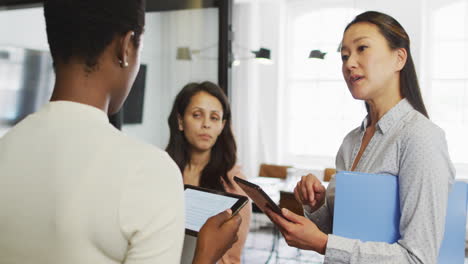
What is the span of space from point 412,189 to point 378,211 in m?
0.12

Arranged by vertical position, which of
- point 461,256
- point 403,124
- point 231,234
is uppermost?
point 403,124

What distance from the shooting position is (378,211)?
1141mm

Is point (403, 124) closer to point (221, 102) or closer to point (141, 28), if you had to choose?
point (141, 28)

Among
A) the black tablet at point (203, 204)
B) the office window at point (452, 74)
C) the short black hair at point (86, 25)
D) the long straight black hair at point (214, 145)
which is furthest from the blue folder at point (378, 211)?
the office window at point (452, 74)

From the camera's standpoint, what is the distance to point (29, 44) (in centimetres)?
372

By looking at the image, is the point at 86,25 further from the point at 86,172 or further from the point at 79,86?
the point at 86,172

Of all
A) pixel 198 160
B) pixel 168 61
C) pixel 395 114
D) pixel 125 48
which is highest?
pixel 168 61

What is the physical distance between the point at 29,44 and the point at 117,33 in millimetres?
3465

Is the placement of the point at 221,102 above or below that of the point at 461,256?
above

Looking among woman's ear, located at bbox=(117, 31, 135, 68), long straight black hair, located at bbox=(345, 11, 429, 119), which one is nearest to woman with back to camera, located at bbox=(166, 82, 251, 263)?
long straight black hair, located at bbox=(345, 11, 429, 119)

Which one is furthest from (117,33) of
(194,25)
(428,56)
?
(428,56)

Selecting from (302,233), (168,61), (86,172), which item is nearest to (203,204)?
(302,233)

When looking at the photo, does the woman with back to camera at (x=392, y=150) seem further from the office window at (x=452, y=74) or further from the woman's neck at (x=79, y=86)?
the office window at (x=452, y=74)

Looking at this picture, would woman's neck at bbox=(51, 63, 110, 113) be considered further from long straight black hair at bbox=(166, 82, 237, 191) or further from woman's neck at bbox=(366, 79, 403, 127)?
long straight black hair at bbox=(166, 82, 237, 191)
